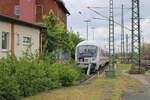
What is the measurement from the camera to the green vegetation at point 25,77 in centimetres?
1197

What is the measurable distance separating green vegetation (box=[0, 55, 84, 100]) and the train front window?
1689 centimetres

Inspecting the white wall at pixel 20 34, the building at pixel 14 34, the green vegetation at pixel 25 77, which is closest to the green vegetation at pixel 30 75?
the green vegetation at pixel 25 77

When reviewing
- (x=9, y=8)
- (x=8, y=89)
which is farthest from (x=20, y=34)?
(x=9, y=8)

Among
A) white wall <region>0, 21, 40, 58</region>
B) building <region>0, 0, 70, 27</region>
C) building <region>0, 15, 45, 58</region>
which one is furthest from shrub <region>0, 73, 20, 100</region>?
building <region>0, 0, 70, 27</region>

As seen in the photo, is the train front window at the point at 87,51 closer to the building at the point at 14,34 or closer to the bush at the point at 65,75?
the building at the point at 14,34

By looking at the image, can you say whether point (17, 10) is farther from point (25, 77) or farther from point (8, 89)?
point (8, 89)

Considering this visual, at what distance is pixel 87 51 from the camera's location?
35.8 meters

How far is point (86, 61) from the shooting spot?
34906 millimetres

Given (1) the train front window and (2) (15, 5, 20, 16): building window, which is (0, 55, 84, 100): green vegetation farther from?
(2) (15, 5, 20, 16): building window

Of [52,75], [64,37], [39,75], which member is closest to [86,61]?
[64,37]

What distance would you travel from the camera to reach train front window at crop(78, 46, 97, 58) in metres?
35.5

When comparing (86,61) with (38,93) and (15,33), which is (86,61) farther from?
(38,93)

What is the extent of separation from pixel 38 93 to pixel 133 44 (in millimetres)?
22791

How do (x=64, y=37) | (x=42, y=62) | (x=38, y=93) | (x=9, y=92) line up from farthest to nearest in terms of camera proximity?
(x=64, y=37) → (x=42, y=62) → (x=38, y=93) → (x=9, y=92)
